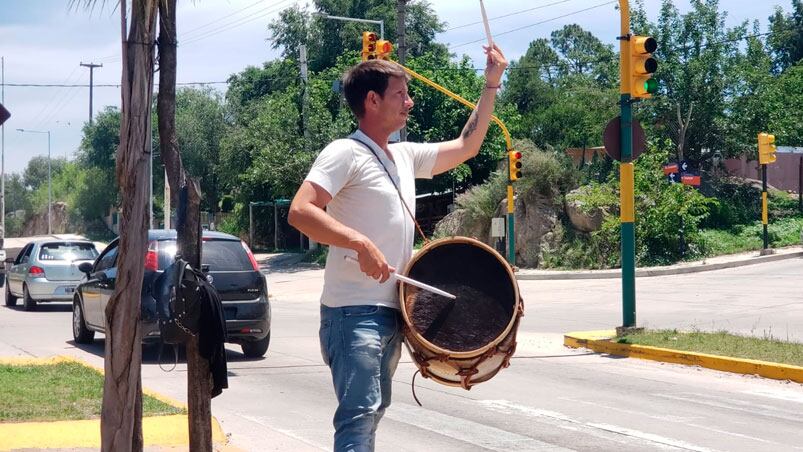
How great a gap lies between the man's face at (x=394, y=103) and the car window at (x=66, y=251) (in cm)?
1898

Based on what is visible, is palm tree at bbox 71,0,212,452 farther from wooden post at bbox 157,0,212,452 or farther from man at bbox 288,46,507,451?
man at bbox 288,46,507,451

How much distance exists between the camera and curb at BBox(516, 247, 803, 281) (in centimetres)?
2795

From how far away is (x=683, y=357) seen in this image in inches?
476

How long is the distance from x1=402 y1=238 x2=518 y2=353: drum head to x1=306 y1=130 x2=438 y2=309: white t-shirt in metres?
0.10

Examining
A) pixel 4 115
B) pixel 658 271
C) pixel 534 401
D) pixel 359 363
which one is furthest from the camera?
pixel 658 271

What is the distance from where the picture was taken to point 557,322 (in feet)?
59.1

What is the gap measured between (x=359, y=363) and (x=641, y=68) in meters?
11.1

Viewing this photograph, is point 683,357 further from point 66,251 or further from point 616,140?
point 66,251

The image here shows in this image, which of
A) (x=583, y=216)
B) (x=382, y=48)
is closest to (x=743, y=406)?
(x=382, y=48)

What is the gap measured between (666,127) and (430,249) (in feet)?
113

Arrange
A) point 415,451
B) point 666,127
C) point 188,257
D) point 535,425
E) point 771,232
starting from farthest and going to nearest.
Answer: point 666,127 → point 771,232 → point 535,425 → point 415,451 → point 188,257

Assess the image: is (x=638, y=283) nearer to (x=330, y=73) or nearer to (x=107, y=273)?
(x=107, y=273)

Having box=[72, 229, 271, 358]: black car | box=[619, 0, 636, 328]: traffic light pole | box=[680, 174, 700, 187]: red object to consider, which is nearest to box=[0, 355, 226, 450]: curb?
box=[72, 229, 271, 358]: black car

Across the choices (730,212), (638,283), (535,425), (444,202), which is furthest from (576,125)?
(535,425)
